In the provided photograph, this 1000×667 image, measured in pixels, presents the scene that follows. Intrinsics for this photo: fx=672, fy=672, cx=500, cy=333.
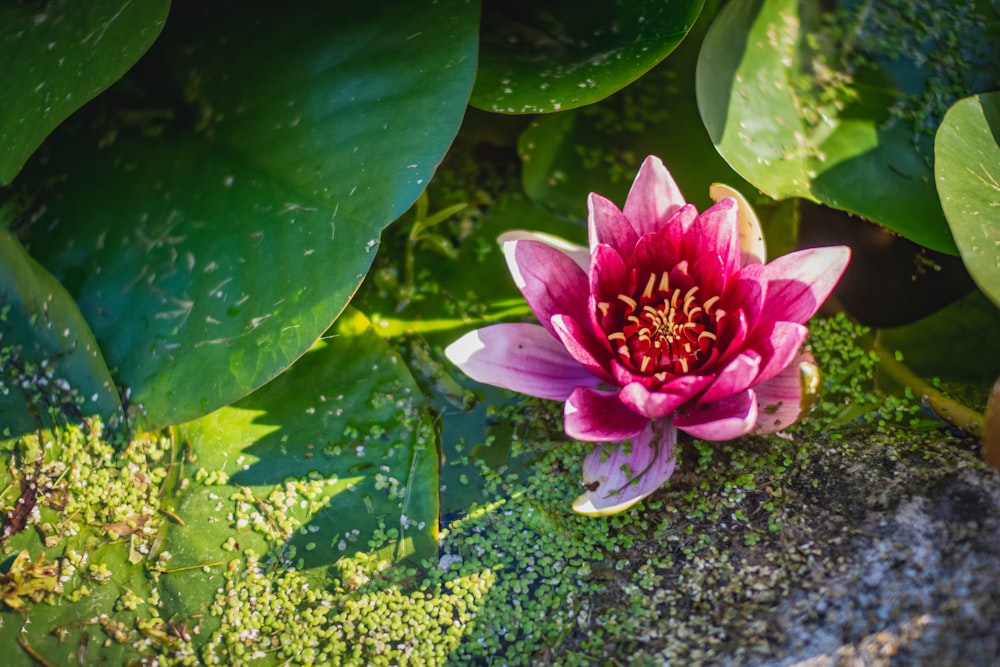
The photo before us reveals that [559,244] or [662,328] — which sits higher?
[559,244]

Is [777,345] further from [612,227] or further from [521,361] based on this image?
Answer: [521,361]

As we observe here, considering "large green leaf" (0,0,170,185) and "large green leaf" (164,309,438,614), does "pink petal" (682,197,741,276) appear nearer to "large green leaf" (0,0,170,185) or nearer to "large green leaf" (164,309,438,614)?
"large green leaf" (164,309,438,614)

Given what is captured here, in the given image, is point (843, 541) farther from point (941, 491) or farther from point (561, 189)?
point (561, 189)

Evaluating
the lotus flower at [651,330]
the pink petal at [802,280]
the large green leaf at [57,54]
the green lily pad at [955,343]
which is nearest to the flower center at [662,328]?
the lotus flower at [651,330]

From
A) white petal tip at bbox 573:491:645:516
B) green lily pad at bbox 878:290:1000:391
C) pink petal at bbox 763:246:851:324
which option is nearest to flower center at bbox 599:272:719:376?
pink petal at bbox 763:246:851:324

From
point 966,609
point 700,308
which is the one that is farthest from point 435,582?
point 966,609

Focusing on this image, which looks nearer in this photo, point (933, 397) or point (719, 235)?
point (719, 235)

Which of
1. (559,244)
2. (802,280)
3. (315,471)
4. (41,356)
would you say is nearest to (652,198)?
(559,244)

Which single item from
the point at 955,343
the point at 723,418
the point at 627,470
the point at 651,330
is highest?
the point at 651,330
